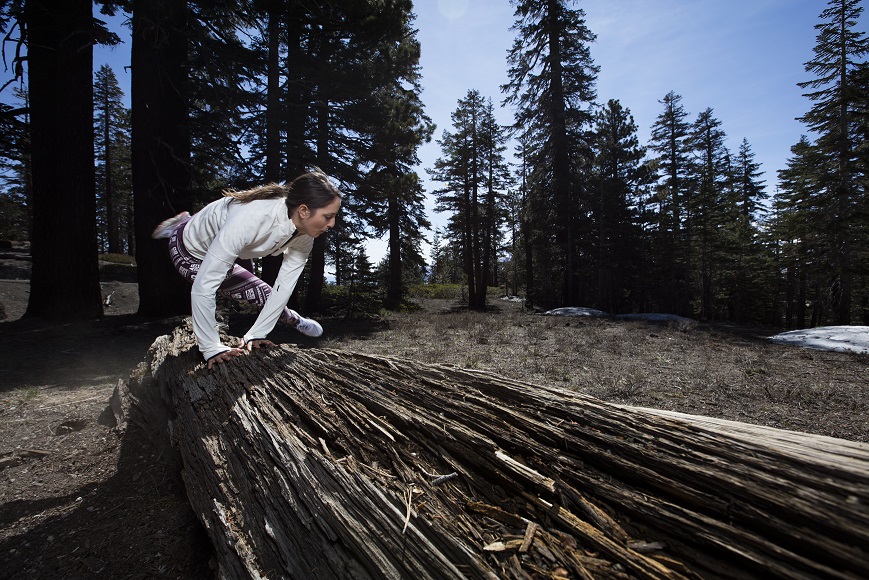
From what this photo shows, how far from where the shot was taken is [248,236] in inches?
102

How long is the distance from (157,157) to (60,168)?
1718 millimetres

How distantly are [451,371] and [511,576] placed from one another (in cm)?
121

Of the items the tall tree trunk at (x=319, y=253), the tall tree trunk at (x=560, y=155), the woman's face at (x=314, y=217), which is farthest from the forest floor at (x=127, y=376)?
the tall tree trunk at (x=560, y=155)

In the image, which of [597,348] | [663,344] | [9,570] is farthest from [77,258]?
[663,344]

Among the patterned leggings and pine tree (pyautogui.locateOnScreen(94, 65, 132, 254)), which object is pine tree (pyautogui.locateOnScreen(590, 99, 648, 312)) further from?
pine tree (pyautogui.locateOnScreen(94, 65, 132, 254))

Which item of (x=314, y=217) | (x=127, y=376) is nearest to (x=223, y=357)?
(x=314, y=217)

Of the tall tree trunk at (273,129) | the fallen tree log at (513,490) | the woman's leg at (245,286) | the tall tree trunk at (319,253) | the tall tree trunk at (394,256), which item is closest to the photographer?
the fallen tree log at (513,490)

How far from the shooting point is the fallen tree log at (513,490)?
2.83 ft

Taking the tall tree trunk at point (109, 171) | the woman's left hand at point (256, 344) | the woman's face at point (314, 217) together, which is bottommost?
the woman's left hand at point (256, 344)

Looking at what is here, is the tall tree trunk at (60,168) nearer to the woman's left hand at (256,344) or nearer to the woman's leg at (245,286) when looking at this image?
the woman's leg at (245,286)

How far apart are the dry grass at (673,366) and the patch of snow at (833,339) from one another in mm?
617

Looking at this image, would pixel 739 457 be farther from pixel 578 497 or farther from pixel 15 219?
pixel 15 219

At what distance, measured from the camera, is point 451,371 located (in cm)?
211

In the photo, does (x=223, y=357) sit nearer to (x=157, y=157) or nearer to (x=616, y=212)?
(x=157, y=157)
